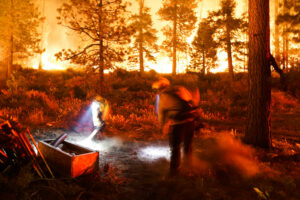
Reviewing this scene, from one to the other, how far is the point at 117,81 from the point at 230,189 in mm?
16284

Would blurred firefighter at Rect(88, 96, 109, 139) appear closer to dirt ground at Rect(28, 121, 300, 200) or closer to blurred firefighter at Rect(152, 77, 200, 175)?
dirt ground at Rect(28, 121, 300, 200)

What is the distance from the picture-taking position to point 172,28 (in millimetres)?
29547

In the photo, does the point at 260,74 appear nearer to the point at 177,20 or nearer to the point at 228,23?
the point at 228,23

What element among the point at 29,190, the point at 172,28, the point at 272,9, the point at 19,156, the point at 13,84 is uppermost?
the point at 272,9

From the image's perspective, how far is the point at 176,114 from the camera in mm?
4559

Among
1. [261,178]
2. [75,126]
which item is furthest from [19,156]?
[75,126]

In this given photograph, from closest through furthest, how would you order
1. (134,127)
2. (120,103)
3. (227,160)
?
(227,160) < (134,127) < (120,103)

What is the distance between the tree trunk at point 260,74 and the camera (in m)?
6.25

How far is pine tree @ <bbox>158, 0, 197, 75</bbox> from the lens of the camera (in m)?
28.0

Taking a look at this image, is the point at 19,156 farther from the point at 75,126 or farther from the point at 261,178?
the point at 75,126

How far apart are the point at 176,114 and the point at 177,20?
26307 mm

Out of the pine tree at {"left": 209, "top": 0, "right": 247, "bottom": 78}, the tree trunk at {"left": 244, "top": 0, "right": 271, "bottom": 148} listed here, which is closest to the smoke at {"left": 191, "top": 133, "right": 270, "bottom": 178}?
the tree trunk at {"left": 244, "top": 0, "right": 271, "bottom": 148}

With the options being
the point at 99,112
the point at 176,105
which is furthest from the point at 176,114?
the point at 99,112

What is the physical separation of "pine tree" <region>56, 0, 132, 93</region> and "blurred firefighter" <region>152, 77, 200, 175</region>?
7.75m
